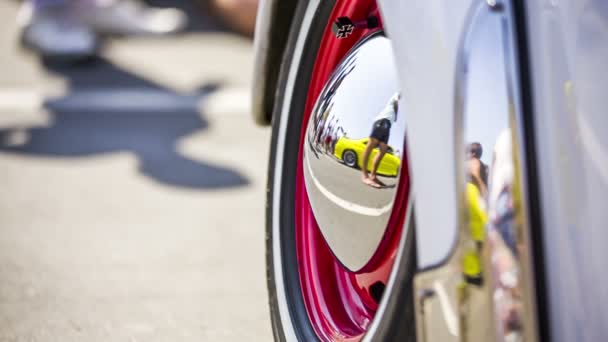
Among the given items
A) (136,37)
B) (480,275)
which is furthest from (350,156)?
(136,37)

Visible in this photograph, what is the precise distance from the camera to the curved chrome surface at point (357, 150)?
5.40 feet

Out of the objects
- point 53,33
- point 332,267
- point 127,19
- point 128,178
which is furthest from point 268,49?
point 127,19

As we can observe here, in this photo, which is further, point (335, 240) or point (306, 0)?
point (306, 0)

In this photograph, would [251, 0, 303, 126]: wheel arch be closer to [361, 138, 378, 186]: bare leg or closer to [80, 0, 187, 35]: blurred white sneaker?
[361, 138, 378, 186]: bare leg

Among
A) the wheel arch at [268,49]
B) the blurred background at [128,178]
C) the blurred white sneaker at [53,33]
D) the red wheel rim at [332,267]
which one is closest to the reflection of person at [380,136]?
the red wheel rim at [332,267]

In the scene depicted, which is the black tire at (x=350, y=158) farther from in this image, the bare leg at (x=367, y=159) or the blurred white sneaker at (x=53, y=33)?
the blurred white sneaker at (x=53, y=33)

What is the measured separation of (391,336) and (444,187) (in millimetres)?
301

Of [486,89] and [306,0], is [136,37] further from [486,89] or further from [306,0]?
[486,89]

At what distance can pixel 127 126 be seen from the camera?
492 cm

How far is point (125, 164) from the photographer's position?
14.0 ft

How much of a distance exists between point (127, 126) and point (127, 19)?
2136mm

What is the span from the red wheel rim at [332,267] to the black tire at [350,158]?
16 cm

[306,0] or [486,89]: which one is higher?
[306,0]

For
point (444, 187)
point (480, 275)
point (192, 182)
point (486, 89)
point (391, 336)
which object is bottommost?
point (192, 182)
